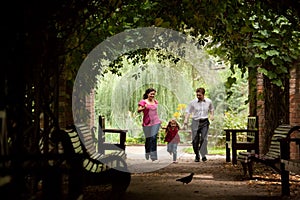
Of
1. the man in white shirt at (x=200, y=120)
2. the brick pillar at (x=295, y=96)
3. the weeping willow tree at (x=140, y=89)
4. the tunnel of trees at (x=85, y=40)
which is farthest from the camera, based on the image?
the weeping willow tree at (x=140, y=89)

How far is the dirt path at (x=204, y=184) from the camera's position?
6289 mm

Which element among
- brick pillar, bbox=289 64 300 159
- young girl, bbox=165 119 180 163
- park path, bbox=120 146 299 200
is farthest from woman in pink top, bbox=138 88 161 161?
brick pillar, bbox=289 64 300 159

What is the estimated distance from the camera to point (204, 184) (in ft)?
24.0

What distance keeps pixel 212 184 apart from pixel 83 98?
10.1 feet

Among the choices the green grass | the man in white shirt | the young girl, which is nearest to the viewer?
the man in white shirt

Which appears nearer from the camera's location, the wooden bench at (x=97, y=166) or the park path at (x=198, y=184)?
the wooden bench at (x=97, y=166)

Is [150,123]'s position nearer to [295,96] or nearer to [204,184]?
[295,96]

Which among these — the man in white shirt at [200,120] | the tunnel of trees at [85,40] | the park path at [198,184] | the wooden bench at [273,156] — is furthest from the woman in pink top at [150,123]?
the wooden bench at [273,156]

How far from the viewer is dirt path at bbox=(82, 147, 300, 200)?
6289mm

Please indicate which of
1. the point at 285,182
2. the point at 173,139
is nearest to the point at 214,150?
the point at 173,139

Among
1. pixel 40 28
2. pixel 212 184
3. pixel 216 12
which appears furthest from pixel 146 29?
pixel 40 28

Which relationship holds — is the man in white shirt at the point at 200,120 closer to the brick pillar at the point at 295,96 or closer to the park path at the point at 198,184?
the park path at the point at 198,184

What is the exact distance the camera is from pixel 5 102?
3.49 meters

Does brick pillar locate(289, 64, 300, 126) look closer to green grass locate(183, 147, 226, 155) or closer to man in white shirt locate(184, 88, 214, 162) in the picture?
man in white shirt locate(184, 88, 214, 162)
